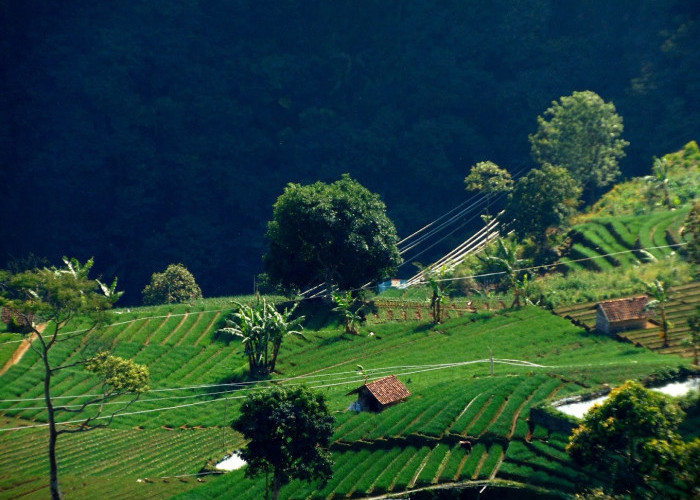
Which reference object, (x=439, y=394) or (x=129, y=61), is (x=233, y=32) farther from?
(x=439, y=394)

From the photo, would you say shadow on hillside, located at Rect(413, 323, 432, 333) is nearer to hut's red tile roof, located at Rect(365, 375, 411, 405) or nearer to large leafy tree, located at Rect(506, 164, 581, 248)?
hut's red tile roof, located at Rect(365, 375, 411, 405)

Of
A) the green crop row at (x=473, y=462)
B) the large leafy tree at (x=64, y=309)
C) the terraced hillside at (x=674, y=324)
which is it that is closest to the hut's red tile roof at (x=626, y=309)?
the terraced hillside at (x=674, y=324)

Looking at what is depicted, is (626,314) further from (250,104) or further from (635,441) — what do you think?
(250,104)

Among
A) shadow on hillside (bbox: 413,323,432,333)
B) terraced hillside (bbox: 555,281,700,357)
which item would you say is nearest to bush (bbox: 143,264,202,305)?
shadow on hillside (bbox: 413,323,432,333)

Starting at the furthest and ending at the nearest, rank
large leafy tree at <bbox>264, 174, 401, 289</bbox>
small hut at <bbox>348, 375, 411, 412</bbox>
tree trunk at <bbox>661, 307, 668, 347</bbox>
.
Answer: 1. large leafy tree at <bbox>264, 174, 401, 289</bbox>
2. tree trunk at <bbox>661, 307, 668, 347</bbox>
3. small hut at <bbox>348, 375, 411, 412</bbox>

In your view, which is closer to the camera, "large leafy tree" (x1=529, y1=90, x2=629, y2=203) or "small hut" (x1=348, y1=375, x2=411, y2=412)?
"small hut" (x1=348, y1=375, x2=411, y2=412)

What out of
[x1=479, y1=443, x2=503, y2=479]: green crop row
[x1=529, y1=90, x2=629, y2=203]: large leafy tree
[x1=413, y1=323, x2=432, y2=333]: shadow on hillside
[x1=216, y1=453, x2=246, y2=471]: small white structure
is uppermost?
[x1=529, y1=90, x2=629, y2=203]: large leafy tree

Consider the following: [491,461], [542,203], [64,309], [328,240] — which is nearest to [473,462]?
[491,461]
